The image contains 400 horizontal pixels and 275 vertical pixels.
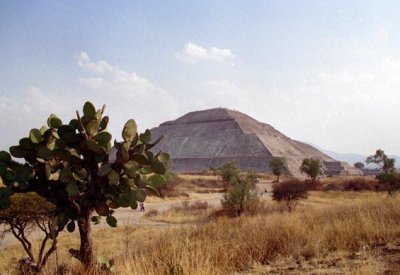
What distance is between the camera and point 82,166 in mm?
5445

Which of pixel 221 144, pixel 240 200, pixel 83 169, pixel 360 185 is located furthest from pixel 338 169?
pixel 83 169

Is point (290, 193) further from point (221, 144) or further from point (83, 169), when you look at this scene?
point (221, 144)

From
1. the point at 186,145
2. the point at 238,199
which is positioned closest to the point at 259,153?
the point at 186,145

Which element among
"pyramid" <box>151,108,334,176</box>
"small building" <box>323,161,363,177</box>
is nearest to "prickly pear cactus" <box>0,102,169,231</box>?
"pyramid" <box>151,108,334,176</box>

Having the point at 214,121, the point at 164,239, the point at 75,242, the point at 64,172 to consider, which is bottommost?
the point at 75,242

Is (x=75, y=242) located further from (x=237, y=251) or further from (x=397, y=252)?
(x=397, y=252)

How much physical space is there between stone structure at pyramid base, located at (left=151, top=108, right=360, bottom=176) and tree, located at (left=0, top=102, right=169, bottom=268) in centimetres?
10779

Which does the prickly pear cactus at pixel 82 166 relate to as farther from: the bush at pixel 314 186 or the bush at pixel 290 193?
the bush at pixel 314 186

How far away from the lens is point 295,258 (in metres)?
7.29

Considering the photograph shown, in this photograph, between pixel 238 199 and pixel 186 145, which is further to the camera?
pixel 186 145

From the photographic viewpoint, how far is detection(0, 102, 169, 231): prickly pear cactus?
5160mm

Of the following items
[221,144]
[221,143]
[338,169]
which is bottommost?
[338,169]

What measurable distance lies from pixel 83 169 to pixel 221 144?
448 ft

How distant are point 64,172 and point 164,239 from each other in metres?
4.99
